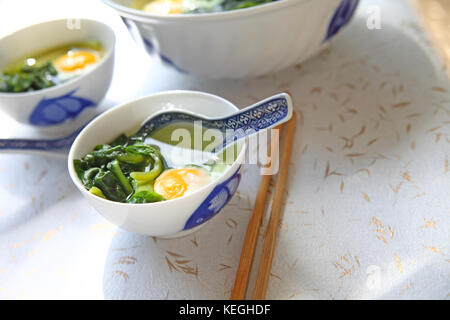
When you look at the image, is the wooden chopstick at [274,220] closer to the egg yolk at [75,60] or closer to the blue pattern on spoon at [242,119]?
the blue pattern on spoon at [242,119]

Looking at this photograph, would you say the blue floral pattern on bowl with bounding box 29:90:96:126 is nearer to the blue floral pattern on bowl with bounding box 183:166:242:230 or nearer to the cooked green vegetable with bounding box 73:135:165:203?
the cooked green vegetable with bounding box 73:135:165:203

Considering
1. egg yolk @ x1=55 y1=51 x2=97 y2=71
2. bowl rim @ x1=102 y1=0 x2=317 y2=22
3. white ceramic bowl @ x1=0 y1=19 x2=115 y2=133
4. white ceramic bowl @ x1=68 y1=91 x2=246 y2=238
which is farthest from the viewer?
egg yolk @ x1=55 y1=51 x2=97 y2=71

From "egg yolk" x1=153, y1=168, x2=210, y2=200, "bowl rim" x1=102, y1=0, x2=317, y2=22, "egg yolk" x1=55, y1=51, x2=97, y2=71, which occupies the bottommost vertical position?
"egg yolk" x1=55, y1=51, x2=97, y2=71

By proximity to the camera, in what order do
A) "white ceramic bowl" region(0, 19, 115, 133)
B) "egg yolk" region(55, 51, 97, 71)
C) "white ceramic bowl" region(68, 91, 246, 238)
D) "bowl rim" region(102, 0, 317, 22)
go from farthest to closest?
"egg yolk" region(55, 51, 97, 71) → "white ceramic bowl" region(0, 19, 115, 133) → "bowl rim" region(102, 0, 317, 22) → "white ceramic bowl" region(68, 91, 246, 238)

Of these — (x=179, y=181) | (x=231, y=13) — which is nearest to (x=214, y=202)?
(x=179, y=181)

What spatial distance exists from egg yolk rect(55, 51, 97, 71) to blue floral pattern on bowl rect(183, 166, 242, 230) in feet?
1.79

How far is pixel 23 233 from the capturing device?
2.95 feet

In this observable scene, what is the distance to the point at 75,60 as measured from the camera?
1.13 metres

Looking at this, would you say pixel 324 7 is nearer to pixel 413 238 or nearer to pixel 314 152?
pixel 314 152

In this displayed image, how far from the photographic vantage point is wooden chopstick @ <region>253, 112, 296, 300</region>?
720 mm

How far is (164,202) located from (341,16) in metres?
0.61

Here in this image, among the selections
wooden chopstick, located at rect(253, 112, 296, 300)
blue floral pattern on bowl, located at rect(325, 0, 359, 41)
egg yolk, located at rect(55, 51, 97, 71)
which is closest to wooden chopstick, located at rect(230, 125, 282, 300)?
wooden chopstick, located at rect(253, 112, 296, 300)

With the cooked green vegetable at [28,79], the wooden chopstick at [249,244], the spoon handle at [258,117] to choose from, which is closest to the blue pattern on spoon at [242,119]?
the spoon handle at [258,117]

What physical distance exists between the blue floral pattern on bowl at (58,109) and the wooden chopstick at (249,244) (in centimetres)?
44
